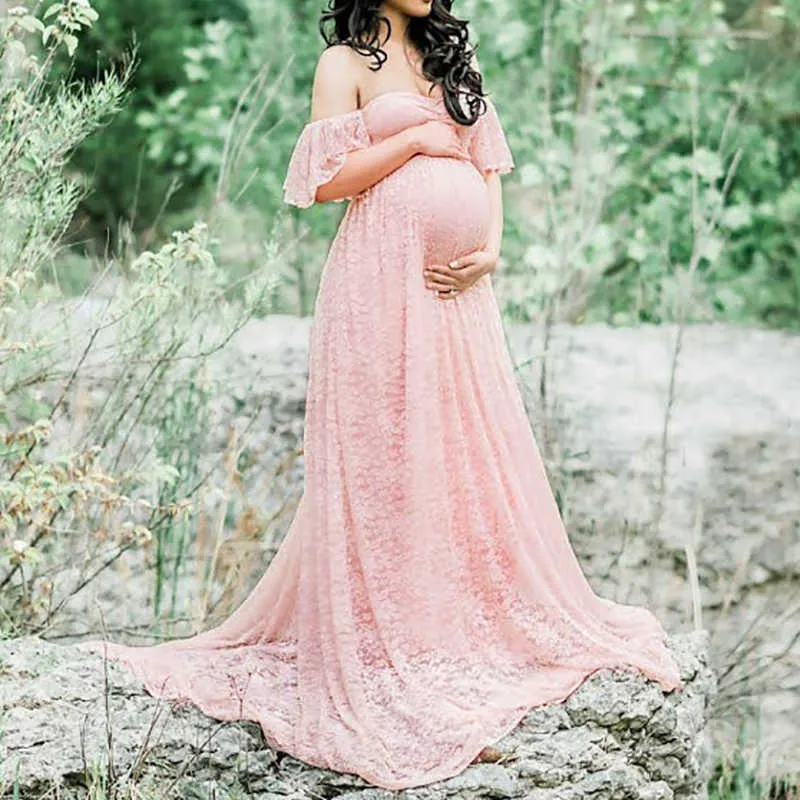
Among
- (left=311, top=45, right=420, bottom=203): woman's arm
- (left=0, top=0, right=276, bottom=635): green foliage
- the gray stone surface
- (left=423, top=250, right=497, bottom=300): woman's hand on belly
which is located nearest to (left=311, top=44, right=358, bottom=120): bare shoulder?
(left=311, top=45, right=420, bottom=203): woman's arm

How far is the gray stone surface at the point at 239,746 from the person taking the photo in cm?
362

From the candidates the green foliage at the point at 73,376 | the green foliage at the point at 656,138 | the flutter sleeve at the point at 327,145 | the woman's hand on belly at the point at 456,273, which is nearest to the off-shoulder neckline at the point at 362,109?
the flutter sleeve at the point at 327,145

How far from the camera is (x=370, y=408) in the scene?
3.81 m

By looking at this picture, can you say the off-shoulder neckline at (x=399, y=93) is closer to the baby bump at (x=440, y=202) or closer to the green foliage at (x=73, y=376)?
the baby bump at (x=440, y=202)

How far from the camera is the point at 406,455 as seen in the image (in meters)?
3.78

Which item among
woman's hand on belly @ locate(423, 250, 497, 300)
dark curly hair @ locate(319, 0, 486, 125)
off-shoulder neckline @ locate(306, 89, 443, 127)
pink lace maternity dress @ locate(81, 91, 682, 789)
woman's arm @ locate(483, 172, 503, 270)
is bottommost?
pink lace maternity dress @ locate(81, 91, 682, 789)

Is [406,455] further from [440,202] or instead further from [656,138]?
[656,138]

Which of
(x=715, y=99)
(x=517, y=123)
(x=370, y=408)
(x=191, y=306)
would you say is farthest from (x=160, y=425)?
(x=715, y=99)

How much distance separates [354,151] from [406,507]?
828 mm

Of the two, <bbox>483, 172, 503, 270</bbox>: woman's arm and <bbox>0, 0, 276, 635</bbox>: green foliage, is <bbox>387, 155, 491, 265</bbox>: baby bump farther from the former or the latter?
<bbox>0, 0, 276, 635</bbox>: green foliage

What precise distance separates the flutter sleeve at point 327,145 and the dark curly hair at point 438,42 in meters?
0.20

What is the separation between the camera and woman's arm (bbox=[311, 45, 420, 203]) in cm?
376

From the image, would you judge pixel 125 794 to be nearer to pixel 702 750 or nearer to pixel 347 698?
pixel 347 698

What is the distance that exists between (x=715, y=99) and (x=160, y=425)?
178 inches
